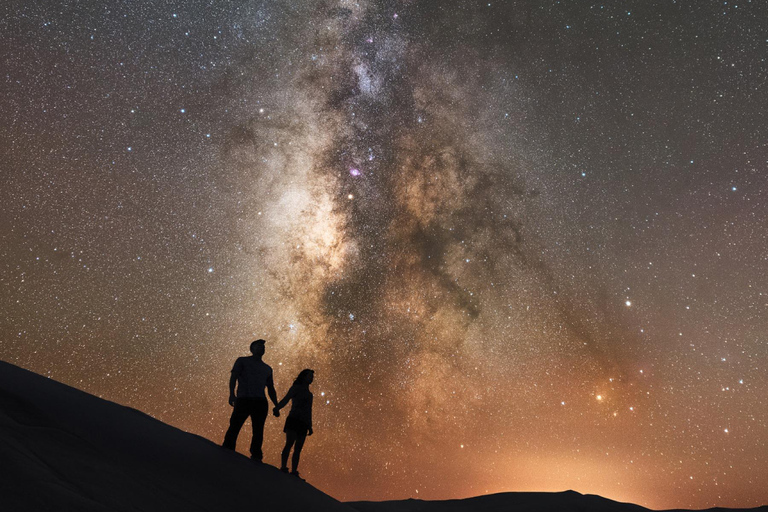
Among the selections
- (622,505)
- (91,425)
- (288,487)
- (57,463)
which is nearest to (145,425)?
(91,425)

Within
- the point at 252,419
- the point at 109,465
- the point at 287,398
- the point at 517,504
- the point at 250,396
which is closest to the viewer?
the point at 109,465

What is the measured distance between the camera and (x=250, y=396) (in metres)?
6.43

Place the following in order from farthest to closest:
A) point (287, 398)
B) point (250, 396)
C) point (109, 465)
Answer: point (287, 398)
point (250, 396)
point (109, 465)

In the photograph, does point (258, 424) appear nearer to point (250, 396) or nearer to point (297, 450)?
point (250, 396)

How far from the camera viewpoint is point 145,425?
5836mm

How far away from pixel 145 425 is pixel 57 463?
2.38 meters

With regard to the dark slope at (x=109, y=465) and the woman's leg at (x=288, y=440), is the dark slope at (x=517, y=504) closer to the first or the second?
the woman's leg at (x=288, y=440)

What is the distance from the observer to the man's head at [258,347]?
21.7 feet

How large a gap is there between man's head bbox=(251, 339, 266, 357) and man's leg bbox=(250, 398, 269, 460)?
572 mm

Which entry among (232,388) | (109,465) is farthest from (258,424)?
(109,465)

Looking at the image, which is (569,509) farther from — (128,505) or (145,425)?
(128,505)

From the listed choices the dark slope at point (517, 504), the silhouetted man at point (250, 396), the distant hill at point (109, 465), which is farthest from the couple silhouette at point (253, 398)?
the dark slope at point (517, 504)

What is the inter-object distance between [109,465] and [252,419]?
2567 millimetres

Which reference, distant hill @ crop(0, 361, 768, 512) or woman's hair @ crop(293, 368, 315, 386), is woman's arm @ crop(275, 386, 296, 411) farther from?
distant hill @ crop(0, 361, 768, 512)
